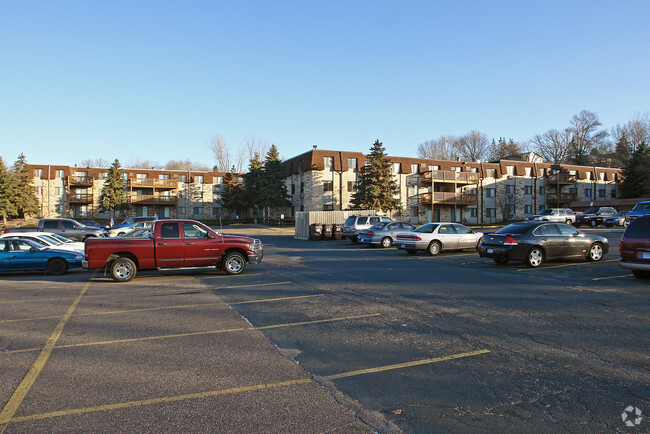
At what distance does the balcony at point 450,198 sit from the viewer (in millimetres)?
52594

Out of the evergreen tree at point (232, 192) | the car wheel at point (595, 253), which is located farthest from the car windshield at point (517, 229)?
the evergreen tree at point (232, 192)

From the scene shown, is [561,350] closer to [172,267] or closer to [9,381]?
Result: [9,381]

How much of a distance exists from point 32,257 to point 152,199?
48964 millimetres

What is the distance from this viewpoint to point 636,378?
4.62 m

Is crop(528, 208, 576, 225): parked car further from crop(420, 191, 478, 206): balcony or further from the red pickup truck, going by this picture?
the red pickup truck

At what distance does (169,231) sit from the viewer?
12898 millimetres

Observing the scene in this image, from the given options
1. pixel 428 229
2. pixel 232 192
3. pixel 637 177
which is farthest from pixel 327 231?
pixel 637 177

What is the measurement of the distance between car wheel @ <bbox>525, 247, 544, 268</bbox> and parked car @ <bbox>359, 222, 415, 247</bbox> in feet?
31.9

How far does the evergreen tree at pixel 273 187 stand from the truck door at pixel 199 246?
133ft

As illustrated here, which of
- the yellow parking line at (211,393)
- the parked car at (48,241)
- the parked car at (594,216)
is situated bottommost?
the yellow parking line at (211,393)

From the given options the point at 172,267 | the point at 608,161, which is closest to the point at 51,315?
the point at 172,267

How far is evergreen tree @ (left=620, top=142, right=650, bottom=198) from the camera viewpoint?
189 feet

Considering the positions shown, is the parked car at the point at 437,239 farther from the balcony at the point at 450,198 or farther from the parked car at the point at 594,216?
the balcony at the point at 450,198

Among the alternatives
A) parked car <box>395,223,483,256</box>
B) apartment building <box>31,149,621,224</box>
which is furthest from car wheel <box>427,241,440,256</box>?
apartment building <box>31,149,621,224</box>
